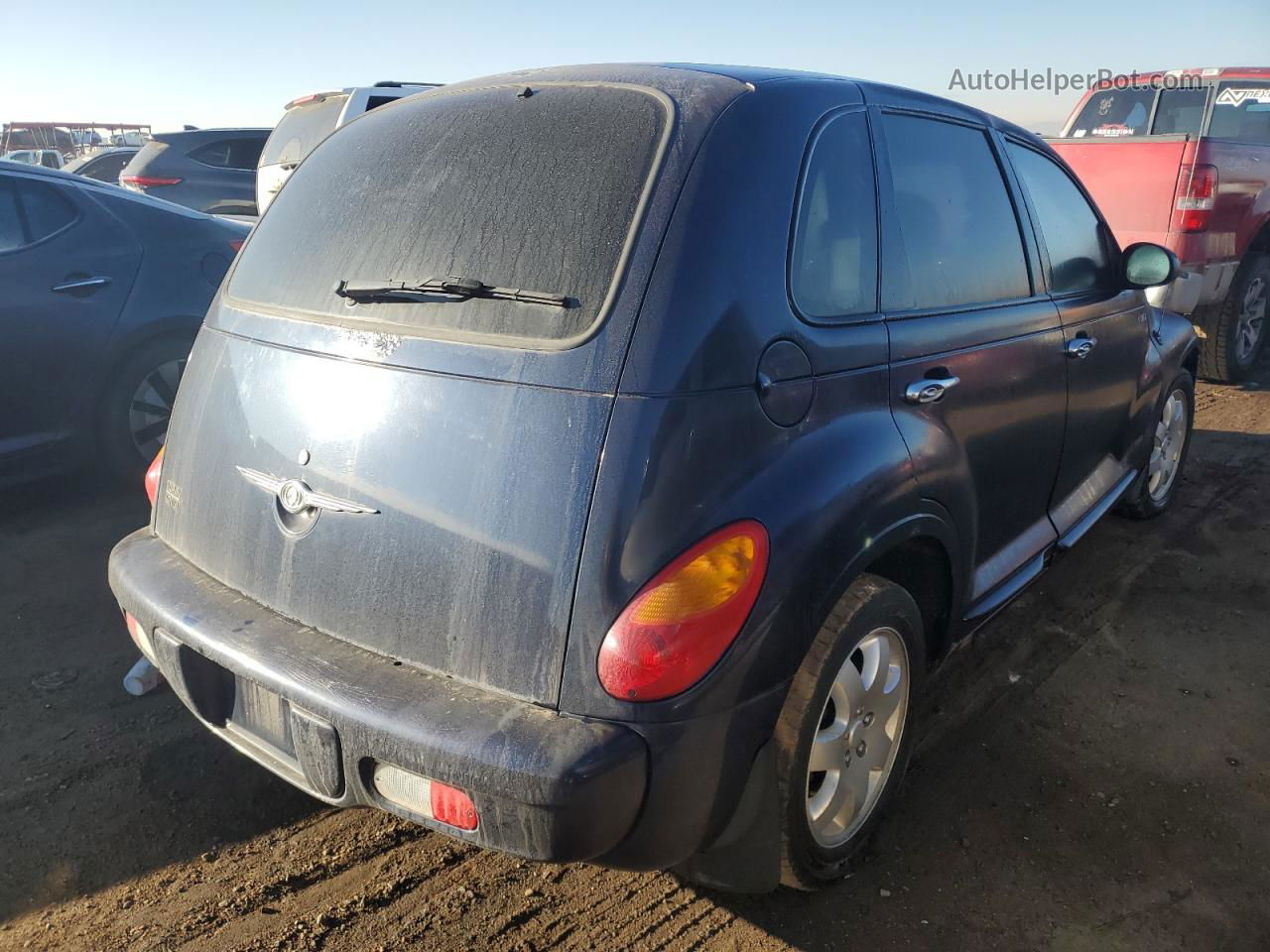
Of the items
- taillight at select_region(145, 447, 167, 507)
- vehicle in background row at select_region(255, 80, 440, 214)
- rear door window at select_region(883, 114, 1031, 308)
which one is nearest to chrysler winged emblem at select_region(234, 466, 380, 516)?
taillight at select_region(145, 447, 167, 507)

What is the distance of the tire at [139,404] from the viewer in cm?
462

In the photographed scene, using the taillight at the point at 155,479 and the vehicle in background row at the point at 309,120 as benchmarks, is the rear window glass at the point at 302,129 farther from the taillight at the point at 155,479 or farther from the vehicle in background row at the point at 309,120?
the taillight at the point at 155,479

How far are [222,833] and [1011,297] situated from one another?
264cm

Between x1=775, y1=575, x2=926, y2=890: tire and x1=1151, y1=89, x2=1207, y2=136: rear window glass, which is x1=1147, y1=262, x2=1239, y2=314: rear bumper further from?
x1=775, y1=575, x2=926, y2=890: tire

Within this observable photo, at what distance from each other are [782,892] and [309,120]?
285 inches

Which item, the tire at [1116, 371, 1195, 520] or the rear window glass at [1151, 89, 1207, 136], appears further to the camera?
the rear window glass at [1151, 89, 1207, 136]

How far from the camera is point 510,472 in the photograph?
70.5 inches

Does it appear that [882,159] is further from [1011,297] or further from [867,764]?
[867,764]

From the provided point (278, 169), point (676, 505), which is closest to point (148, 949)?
point (676, 505)

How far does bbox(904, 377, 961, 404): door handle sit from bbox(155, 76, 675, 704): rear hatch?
0.80 metres

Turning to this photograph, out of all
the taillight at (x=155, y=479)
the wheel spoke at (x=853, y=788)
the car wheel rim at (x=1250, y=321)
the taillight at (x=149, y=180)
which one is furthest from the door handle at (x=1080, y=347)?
the taillight at (x=149, y=180)

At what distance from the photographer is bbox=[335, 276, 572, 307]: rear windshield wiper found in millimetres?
1890

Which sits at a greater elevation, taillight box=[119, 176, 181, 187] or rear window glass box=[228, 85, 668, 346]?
rear window glass box=[228, 85, 668, 346]

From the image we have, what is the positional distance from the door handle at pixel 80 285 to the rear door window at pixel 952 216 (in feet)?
12.3
